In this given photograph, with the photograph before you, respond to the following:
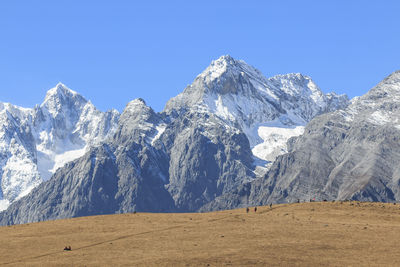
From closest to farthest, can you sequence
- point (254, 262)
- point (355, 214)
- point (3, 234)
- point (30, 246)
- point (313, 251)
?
point (254, 262) < point (313, 251) < point (30, 246) < point (3, 234) < point (355, 214)

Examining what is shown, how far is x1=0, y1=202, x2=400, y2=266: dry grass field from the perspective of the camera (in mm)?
91125

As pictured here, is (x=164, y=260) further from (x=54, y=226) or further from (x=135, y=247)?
(x=54, y=226)

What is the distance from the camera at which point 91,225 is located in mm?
122062

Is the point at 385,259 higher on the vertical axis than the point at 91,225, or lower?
lower

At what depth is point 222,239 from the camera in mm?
103625

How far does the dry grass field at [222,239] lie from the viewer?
9112 centimetres

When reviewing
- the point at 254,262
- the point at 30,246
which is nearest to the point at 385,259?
the point at 254,262

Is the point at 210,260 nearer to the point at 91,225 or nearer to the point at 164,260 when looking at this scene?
the point at 164,260

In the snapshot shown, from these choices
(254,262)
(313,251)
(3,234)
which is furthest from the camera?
(3,234)

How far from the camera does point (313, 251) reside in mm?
95875

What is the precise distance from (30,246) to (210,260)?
28.4 metres

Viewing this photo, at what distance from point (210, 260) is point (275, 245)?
39.4ft

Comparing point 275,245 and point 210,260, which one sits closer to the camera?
point 210,260

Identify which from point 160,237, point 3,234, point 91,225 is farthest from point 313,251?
point 3,234
